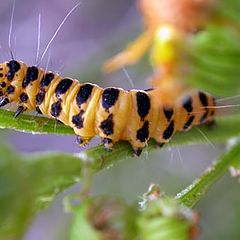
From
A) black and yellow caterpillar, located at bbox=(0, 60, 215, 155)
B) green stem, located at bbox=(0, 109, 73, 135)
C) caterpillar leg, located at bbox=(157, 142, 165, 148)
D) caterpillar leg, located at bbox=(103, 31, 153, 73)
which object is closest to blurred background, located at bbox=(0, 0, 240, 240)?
black and yellow caterpillar, located at bbox=(0, 60, 215, 155)

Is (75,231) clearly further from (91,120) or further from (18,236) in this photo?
(91,120)

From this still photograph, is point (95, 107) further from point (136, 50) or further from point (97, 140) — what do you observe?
point (97, 140)

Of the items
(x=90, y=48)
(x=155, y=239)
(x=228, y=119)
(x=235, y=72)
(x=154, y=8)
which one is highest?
(x=154, y=8)

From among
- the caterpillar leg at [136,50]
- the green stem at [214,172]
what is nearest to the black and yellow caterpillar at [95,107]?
the green stem at [214,172]

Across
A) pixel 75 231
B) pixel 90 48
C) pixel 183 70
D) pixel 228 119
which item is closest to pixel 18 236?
pixel 75 231

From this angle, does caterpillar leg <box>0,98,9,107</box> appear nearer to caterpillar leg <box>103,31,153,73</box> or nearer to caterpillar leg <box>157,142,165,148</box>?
caterpillar leg <box>157,142,165,148</box>

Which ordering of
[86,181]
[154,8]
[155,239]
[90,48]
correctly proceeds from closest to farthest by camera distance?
[154,8]
[155,239]
[86,181]
[90,48]
